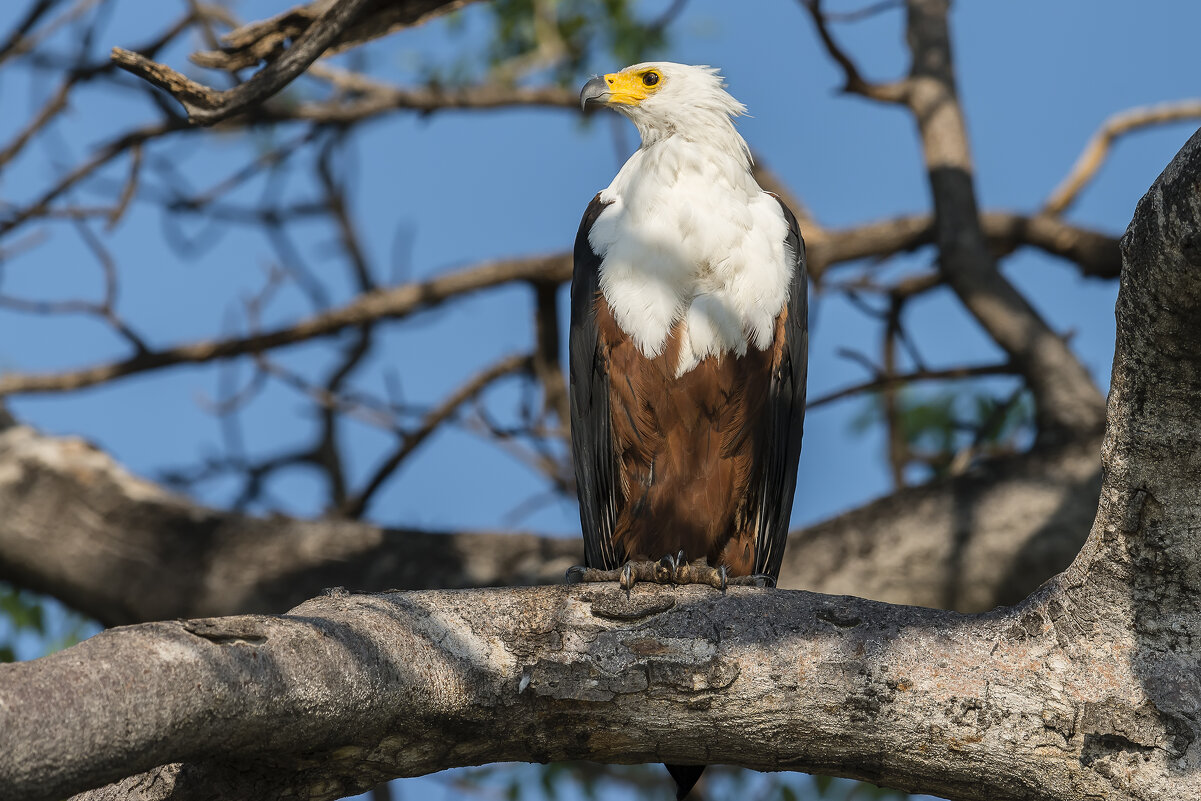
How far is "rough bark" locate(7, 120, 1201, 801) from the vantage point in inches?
83.7

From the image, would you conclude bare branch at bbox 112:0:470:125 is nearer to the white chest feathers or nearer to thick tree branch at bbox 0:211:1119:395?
the white chest feathers

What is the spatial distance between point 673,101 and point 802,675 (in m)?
2.45

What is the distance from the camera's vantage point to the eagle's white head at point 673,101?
4137 millimetres

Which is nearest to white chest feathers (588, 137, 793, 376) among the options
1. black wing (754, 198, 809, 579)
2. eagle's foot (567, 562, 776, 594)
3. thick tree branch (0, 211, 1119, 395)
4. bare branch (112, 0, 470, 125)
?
black wing (754, 198, 809, 579)

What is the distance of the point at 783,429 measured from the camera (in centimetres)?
→ 399

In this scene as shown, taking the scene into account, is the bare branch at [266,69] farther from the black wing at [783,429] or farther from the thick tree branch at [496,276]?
the thick tree branch at [496,276]

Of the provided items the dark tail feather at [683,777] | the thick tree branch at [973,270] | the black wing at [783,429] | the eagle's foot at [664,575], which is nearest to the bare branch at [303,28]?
the black wing at [783,429]

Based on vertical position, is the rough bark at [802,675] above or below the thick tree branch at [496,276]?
below

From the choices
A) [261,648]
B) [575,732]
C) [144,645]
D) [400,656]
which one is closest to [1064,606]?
[575,732]

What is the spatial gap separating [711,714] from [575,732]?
0.28m

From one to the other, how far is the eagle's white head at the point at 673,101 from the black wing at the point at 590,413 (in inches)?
15.2

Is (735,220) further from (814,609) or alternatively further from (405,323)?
(405,323)

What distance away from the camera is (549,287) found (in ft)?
18.1

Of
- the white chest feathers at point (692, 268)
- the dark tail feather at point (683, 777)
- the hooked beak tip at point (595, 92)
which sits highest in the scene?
the hooked beak tip at point (595, 92)
